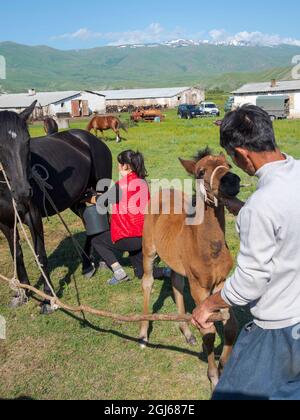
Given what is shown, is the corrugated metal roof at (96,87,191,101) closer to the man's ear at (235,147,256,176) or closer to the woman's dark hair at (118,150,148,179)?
the woman's dark hair at (118,150,148,179)

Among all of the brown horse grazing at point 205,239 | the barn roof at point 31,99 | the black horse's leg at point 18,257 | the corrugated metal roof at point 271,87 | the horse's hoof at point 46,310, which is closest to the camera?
the brown horse grazing at point 205,239

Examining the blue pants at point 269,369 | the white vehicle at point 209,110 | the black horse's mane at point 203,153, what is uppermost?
the black horse's mane at point 203,153

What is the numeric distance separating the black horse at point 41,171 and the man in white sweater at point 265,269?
2.88 meters

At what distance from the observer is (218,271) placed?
11.0ft

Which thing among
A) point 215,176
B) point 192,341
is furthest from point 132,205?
point 215,176

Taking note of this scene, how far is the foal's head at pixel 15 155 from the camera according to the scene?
4.36 metres

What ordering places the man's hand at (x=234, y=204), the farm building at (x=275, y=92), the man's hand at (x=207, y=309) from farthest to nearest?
the farm building at (x=275, y=92) → the man's hand at (x=234, y=204) → the man's hand at (x=207, y=309)

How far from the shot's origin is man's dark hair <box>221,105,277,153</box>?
2006mm

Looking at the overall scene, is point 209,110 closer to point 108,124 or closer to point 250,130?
point 108,124

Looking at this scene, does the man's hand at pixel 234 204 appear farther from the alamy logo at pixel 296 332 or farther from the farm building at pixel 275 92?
the farm building at pixel 275 92

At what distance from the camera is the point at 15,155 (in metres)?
4.38

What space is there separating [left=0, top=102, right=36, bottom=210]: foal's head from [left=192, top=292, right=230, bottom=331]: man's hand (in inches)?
104

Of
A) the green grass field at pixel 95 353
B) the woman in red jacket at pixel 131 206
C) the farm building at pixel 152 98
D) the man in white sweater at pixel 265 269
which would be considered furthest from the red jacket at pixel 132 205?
the farm building at pixel 152 98

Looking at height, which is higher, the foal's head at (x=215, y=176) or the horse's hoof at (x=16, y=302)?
the foal's head at (x=215, y=176)
